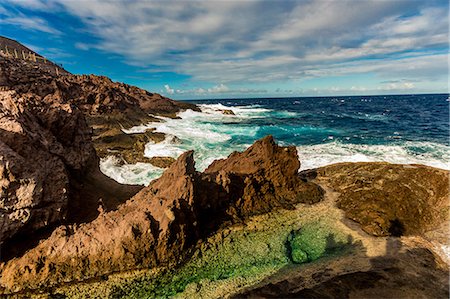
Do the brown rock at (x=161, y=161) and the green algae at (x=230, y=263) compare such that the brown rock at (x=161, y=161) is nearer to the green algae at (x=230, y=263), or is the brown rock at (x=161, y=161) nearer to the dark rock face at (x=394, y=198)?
the dark rock face at (x=394, y=198)

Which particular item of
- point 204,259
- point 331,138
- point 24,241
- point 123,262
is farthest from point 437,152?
point 24,241

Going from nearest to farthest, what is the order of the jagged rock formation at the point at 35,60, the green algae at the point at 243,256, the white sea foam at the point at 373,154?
the green algae at the point at 243,256, the white sea foam at the point at 373,154, the jagged rock formation at the point at 35,60

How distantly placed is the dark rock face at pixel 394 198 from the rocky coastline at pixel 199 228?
A: 0.06m

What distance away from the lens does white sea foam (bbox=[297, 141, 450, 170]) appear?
890 inches

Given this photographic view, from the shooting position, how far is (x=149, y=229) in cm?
773

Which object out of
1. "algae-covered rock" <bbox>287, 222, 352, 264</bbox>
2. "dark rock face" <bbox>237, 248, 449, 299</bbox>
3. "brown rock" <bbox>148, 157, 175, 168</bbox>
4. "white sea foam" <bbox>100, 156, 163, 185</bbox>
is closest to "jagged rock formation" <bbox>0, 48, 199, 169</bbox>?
"brown rock" <bbox>148, 157, 175, 168</bbox>

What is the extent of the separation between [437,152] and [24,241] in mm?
31930

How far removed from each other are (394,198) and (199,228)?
25.1 ft

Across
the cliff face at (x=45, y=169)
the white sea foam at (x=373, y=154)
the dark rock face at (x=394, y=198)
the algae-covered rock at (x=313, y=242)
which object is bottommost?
the white sea foam at (x=373, y=154)

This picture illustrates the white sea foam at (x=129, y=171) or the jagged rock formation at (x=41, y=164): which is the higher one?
the jagged rock formation at (x=41, y=164)

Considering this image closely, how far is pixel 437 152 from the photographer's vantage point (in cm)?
2638

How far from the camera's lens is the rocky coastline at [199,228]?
689 centimetres

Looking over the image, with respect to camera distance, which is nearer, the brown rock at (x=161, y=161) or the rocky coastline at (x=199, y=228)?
the rocky coastline at (x=199, y=228)

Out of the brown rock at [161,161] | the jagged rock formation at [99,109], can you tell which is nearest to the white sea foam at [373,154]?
the brown rock at [161,161]
